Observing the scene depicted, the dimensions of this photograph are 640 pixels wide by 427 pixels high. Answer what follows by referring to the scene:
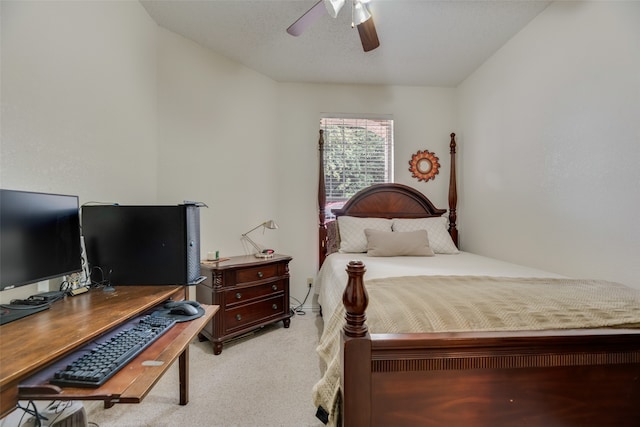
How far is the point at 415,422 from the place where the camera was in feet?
3.10

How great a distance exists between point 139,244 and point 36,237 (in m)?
0.46

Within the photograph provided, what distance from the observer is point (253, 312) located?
100.0 inches

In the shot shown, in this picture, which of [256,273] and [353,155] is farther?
[353,155]

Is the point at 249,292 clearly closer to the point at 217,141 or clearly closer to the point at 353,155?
the point at 217,141

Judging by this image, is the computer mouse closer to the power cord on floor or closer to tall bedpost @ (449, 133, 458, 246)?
the power cord on floor

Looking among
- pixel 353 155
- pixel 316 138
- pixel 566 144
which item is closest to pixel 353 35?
pixel 316 138

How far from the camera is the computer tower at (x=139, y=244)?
5.06 feet

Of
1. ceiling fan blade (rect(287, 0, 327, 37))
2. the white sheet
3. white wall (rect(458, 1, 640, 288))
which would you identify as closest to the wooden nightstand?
the white sheet

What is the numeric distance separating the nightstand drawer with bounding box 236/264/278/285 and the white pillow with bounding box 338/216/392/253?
0.70 metres

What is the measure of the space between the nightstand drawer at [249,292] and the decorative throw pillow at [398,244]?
36.8 inches

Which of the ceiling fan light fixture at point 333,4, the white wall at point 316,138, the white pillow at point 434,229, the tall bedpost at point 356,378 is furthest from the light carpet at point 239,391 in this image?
the ceiling fan light fixture at point 333,4

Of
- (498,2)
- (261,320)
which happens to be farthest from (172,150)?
(498,2)

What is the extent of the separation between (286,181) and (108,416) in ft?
7.91

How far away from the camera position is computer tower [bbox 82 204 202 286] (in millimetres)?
1542
